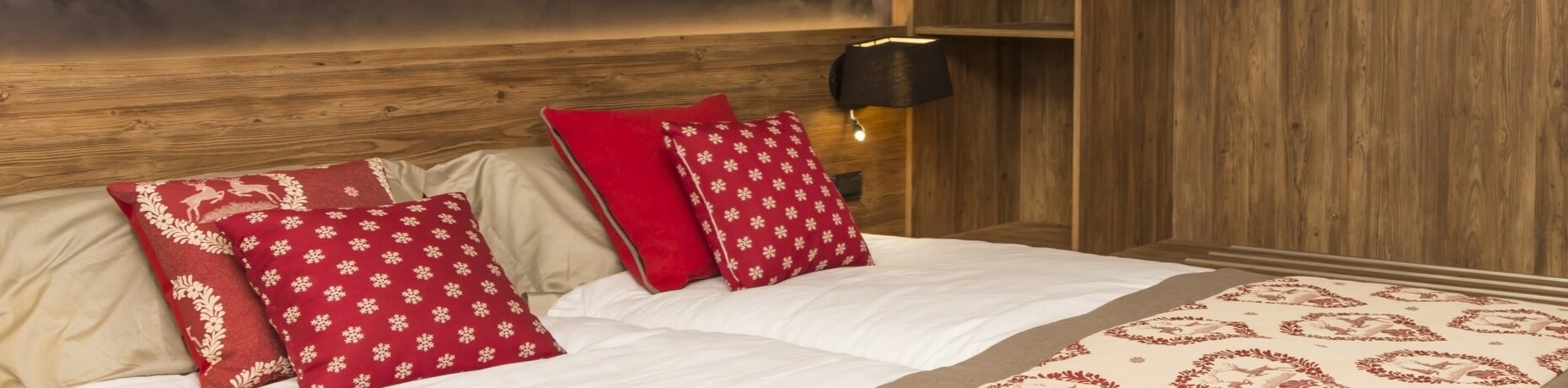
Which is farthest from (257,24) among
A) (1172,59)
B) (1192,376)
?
(1172,59)

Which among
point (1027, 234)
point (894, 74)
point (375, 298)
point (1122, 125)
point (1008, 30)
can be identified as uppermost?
point (1008, 30)

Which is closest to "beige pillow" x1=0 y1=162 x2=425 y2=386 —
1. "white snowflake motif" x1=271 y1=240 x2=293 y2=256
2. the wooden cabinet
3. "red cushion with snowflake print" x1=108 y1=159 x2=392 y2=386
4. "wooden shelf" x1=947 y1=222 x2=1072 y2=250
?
"red cushion with snowflake print" x1=108 y1=159 x2=392 y2=386

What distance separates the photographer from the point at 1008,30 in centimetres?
357

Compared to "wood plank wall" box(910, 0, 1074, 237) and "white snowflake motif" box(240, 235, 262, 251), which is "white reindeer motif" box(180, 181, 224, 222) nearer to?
"white snowflake motif" box(240, 235, 262, 251)

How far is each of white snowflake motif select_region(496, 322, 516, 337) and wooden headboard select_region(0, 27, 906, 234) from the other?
0.71m

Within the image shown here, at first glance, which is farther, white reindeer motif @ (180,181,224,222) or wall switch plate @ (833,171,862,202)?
wall switch plate @ (833,171,862,202)

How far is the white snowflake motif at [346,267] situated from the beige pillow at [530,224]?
58 cm

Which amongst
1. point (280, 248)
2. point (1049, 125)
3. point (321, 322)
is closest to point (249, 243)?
point (280, 248)

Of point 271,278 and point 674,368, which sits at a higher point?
point 271,278

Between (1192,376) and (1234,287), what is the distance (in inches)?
24.8

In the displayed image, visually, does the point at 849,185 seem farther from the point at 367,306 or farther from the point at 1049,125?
the point at 367,306

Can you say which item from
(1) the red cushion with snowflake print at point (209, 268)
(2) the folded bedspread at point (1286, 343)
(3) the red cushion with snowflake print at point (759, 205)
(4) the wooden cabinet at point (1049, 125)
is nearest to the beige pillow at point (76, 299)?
(1) the red cushion with snowflake print at point (209, 268)

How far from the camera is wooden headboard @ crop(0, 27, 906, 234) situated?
2150 mm

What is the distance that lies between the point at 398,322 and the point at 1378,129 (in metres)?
2.81
